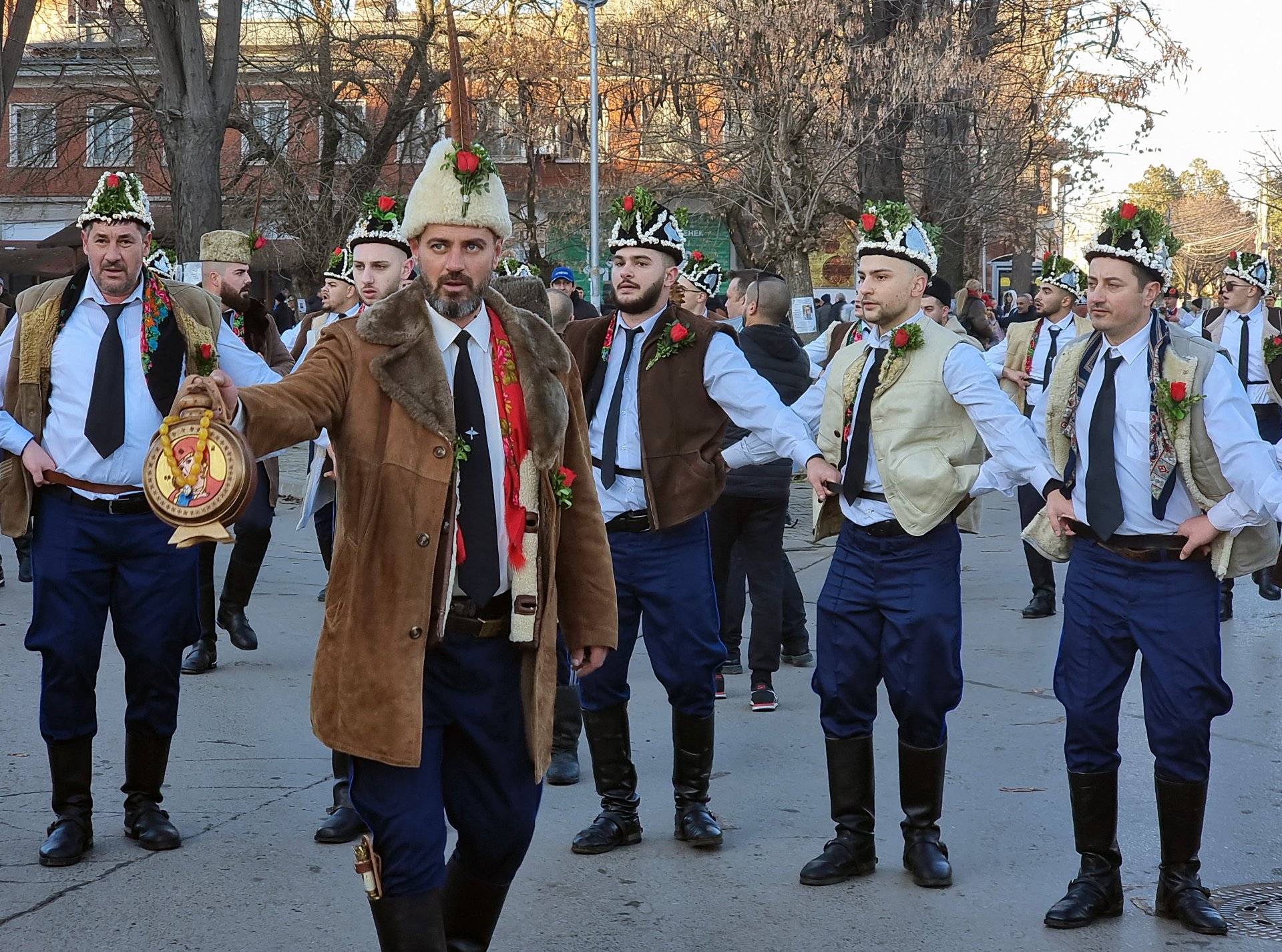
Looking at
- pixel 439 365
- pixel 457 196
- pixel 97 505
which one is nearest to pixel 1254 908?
pixel 439 365

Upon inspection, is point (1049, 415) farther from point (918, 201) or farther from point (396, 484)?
point (918, 201)

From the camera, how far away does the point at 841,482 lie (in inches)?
208

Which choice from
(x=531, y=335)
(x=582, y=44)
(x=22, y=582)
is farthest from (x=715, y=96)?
(x=531, y=335)

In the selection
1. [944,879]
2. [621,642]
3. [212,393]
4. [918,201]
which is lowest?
[944,879]

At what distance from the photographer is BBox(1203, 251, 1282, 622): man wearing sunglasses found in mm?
11500

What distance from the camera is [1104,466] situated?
483 cm

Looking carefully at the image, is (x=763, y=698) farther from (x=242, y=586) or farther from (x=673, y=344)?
(x=242, y=586)

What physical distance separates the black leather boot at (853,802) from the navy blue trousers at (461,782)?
68.4 inches

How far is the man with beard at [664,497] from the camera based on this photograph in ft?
18.1

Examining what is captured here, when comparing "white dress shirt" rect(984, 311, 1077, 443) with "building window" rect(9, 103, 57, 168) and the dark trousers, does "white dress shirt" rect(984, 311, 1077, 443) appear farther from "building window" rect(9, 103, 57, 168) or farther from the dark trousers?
"building window" rect(9, 103, 57, 168)

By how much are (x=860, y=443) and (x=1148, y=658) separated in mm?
1214

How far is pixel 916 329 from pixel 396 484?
2.40m

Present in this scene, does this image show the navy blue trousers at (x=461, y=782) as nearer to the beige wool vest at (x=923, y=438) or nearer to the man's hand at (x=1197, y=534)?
the beige wool vest at (x=923, y=438)

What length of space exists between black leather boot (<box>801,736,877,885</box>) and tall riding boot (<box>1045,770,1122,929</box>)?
679mm
